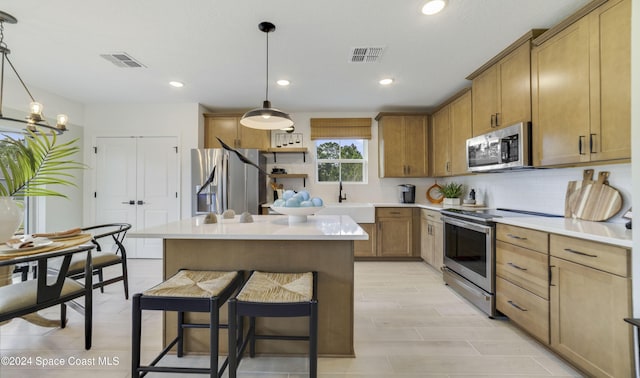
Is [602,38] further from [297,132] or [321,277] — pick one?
[297,132]

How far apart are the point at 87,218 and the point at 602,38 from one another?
6333 millimetres

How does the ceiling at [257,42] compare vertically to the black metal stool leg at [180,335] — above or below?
above

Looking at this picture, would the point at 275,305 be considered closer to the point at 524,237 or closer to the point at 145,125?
the point at 524,237

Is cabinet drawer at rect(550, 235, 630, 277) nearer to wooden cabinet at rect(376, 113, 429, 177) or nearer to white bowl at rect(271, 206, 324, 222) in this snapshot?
white bowl at rect(271, 206, 324, 222)

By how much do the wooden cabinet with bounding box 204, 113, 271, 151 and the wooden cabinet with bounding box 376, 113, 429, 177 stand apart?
198 centimetres

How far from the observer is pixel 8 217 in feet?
5.38

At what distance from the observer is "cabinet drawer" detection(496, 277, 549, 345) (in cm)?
187

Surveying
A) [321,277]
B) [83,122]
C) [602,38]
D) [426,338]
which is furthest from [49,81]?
[602,38]

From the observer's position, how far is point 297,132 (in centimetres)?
472

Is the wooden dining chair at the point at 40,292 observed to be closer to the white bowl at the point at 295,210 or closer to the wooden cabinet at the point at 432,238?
the white bowl at the point at 295,210

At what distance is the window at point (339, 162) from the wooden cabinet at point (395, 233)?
0.88 m

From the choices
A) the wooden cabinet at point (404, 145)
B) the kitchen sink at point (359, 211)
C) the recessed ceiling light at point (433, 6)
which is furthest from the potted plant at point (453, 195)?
the recessed ceiling light at point (433, 6)

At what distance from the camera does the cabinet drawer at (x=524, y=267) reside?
6.12 ft

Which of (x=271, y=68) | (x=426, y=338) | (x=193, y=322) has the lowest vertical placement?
(x=426, y=338)
